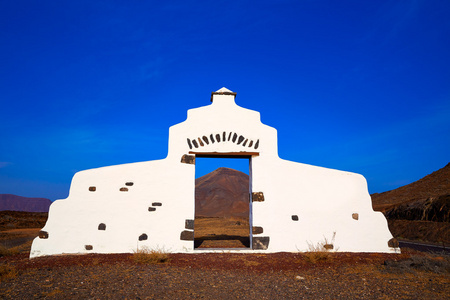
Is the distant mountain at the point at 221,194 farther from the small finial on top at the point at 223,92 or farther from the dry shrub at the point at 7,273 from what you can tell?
the dry shrub at the point at 7,273

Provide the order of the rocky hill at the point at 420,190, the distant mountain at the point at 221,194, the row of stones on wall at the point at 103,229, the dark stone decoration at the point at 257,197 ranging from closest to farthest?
the row of stones on wall at the point at 103,229 → the dark stone decoration at the point at 257,197 → the rocky hill at the point at 420,190 → the distant mountain at the point at 221,194

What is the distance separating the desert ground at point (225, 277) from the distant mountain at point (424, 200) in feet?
32.2

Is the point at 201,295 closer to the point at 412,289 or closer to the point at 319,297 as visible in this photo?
the point at 319,297

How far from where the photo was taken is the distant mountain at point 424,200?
53.7 feet

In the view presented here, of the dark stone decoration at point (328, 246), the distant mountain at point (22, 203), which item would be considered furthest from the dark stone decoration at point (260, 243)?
the distant mountain at point (22, 203)

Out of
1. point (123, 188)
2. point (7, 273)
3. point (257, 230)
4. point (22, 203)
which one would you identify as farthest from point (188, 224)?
point (22, 203)

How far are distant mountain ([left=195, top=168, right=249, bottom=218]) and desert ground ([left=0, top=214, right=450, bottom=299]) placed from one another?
147ft

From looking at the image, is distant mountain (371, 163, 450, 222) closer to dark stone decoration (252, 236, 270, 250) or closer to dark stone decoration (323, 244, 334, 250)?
dark stone decoration (323, 244, 334, 250)

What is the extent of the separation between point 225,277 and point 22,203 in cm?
15091

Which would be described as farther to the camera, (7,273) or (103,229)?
(103,229)

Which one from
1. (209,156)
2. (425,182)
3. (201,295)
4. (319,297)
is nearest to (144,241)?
(209,156)

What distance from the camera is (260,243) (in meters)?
9.37

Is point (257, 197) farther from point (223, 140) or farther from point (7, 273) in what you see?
point (7, 273)

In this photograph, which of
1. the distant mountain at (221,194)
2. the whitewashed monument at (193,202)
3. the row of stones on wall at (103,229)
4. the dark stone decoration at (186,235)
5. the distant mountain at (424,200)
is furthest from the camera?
the distant mountain at (221,194)
